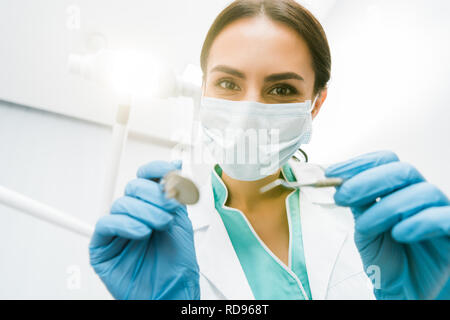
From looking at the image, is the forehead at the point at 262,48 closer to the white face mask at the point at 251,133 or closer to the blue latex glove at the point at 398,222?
the white face mask at the point at 251,133

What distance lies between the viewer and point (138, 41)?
90cm

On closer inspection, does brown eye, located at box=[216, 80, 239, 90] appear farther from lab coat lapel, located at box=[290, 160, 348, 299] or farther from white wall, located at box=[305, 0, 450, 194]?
white wall, located at box=[305, 0, 450, 194]

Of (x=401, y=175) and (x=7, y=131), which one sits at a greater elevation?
(x=7, y=131)

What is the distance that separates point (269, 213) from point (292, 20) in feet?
1.98

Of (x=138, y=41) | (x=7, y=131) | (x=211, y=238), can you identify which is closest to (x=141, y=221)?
(x=211, y=238)

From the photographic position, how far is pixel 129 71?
57cm

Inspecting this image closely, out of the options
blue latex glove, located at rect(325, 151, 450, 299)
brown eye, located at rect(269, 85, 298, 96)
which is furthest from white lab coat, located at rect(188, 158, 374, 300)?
brown eye, located at rect(269, 85, 298, 96)

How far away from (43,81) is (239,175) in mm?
1145

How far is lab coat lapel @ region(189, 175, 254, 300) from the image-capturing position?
57 cm

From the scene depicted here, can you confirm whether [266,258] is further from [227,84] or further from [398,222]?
[227,84]

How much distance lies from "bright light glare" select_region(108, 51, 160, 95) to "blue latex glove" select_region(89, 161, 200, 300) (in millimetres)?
227

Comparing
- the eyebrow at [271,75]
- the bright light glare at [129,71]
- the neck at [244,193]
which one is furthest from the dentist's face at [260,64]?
the neck at [244,193]
